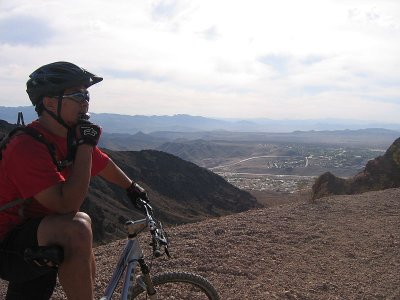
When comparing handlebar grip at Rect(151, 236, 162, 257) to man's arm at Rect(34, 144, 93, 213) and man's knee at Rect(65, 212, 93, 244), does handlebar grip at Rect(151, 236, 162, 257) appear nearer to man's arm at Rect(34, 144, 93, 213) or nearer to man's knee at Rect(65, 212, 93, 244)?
man's knee at Rect(65, 212, 93, 244)

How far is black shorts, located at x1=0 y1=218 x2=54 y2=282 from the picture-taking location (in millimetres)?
2598

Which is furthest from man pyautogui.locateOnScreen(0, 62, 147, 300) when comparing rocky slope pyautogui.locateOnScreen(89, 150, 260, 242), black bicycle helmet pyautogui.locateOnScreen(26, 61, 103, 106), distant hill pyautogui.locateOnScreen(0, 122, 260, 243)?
rocky slope pyautogui.locateOnScreen(89, 150, 260, 242)

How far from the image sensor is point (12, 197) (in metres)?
2.67

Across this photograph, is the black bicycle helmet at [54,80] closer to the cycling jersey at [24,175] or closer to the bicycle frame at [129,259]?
the cycling jersey at [24,175]

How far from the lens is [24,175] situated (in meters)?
2.50

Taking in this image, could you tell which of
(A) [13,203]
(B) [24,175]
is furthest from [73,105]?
(A) [13,203]

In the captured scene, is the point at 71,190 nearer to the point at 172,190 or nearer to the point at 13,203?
the point at 13,203

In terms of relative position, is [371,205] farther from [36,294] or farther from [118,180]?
[36,294]

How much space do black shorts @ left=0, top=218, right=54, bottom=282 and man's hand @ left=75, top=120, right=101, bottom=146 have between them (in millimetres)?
524

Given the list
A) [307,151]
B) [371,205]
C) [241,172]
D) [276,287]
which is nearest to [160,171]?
[371,205]

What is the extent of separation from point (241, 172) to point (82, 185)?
129m

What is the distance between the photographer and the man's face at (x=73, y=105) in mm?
2803

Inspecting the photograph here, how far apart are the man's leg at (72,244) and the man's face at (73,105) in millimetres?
633

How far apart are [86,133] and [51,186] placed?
37 cm
